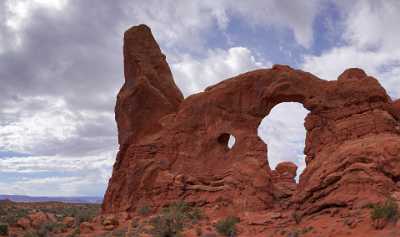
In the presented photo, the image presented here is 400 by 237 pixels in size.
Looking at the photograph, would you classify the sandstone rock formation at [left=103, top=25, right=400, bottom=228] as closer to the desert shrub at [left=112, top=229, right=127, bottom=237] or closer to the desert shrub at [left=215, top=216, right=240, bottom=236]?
the desert shrub at [left=215, top=216, right=240, bottom=236]

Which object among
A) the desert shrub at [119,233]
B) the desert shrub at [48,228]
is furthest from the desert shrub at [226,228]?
the desert shrub at [48,228]

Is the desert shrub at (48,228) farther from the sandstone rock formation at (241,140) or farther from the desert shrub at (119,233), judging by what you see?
the desert shrub at (119,233)

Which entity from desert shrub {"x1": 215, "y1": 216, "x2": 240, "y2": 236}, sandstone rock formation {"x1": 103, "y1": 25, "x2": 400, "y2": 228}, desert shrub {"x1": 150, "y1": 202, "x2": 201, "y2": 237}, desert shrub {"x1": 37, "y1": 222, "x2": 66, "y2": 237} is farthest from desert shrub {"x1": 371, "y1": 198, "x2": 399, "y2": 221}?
desert shrub {"x1": 37, "y1": 222, "x2": 66, "y2": 237}

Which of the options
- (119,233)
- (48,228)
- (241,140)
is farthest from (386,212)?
(48,228)

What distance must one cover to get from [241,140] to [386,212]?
10652mm

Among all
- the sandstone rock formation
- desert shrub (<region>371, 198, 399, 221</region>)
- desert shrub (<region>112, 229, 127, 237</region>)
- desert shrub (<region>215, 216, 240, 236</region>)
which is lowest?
desert shrub (<region>112, 229, 127, 237</region>)

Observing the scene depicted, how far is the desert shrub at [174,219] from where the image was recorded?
19734 millimetres

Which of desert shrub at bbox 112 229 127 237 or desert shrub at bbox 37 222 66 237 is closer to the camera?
desert shrub at bbox 112 229 127 237

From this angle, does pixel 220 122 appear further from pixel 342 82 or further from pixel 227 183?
pixel 342 82

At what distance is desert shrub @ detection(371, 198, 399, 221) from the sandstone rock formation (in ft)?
5.98

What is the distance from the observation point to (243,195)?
77.1 feet

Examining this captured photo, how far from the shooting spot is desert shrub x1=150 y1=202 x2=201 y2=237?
1973cm

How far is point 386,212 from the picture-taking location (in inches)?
612

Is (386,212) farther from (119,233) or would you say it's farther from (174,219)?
(119,233)
